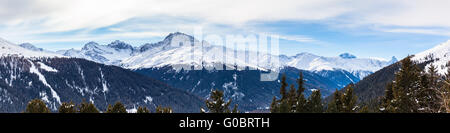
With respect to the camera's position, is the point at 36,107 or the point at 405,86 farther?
the point at 405,86

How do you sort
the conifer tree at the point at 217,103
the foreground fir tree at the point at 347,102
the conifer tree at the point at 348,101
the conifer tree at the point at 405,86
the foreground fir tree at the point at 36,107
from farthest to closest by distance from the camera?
the conifer tree at the point at 217,103
the conifer tree at the point at 348,101
the foreground fir tree at the point at 347,102
the foreground fir tree at the point at 36,107
the conifer tree at the point at 405,86

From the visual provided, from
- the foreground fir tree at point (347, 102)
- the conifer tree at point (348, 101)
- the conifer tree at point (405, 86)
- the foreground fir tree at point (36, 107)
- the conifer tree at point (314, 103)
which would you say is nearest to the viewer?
the conifer tree at point (405, 86)

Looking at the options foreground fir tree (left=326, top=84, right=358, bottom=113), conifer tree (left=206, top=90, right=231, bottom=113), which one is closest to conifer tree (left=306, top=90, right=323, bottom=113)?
foreground fir tree (left=326, top=84, right=358, bottom=113)

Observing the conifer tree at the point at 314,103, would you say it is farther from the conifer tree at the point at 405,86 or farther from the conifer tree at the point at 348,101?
the conifer tree at the point at 405,86

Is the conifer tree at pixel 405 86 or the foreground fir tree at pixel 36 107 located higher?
the conifer tree at pixel 405 86

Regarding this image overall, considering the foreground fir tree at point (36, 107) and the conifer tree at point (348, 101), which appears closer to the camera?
the foreground fir tree at point (36, 107)

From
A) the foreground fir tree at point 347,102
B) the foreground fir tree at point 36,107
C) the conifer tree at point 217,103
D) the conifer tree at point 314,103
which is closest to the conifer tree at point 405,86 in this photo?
the foreground fir tree at point 347,102

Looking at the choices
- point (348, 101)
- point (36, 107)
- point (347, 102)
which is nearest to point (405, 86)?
point (348, 101)

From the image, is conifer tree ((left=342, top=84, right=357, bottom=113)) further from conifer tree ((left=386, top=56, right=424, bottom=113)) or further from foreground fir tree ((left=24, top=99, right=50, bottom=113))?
foreground fir tree ((left=24, top=99, right=50, bottom=113))

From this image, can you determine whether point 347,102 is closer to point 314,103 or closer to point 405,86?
point 314,103
